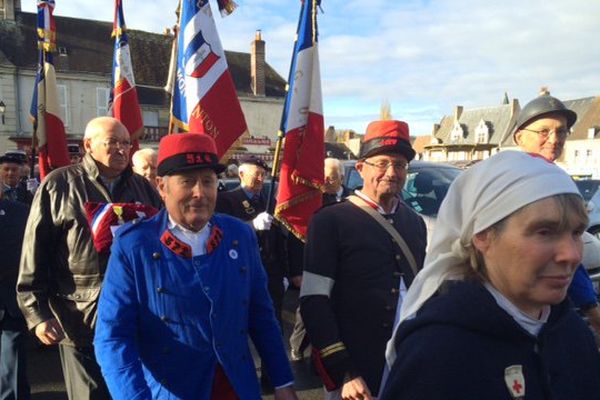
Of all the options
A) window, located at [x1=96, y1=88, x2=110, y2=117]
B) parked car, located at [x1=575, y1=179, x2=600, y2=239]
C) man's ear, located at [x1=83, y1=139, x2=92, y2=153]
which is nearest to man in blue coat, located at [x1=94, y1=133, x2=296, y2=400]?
man's ear, located at [x1=83, y1=139, x2=92, y2=153]

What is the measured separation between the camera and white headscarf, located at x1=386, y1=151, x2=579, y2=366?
50.7 inches

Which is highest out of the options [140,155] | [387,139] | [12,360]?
[387,139]

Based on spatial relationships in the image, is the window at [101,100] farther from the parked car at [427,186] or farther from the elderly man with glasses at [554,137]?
the elderly man with glasses at [554,137]

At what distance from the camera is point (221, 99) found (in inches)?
165

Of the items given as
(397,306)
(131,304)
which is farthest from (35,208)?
(397,306)

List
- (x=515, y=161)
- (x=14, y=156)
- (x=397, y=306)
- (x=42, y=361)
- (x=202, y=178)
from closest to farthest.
A: (x=515, y=161)
(x=202, y=178)
(x=397, y=306)
(x=42, y=361)
(x=14, y=156)

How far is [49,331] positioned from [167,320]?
114cm

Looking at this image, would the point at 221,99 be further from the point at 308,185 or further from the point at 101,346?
the point at 101,346

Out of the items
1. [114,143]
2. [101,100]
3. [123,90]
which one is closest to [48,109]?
[123,90]

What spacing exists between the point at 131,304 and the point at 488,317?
148 centimetres

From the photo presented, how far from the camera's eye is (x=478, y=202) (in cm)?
136

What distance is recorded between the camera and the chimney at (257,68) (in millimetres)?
35094

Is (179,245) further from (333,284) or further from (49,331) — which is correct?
(49,331)

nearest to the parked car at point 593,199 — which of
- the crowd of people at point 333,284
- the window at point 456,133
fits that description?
the crowd of people at point 333,284
